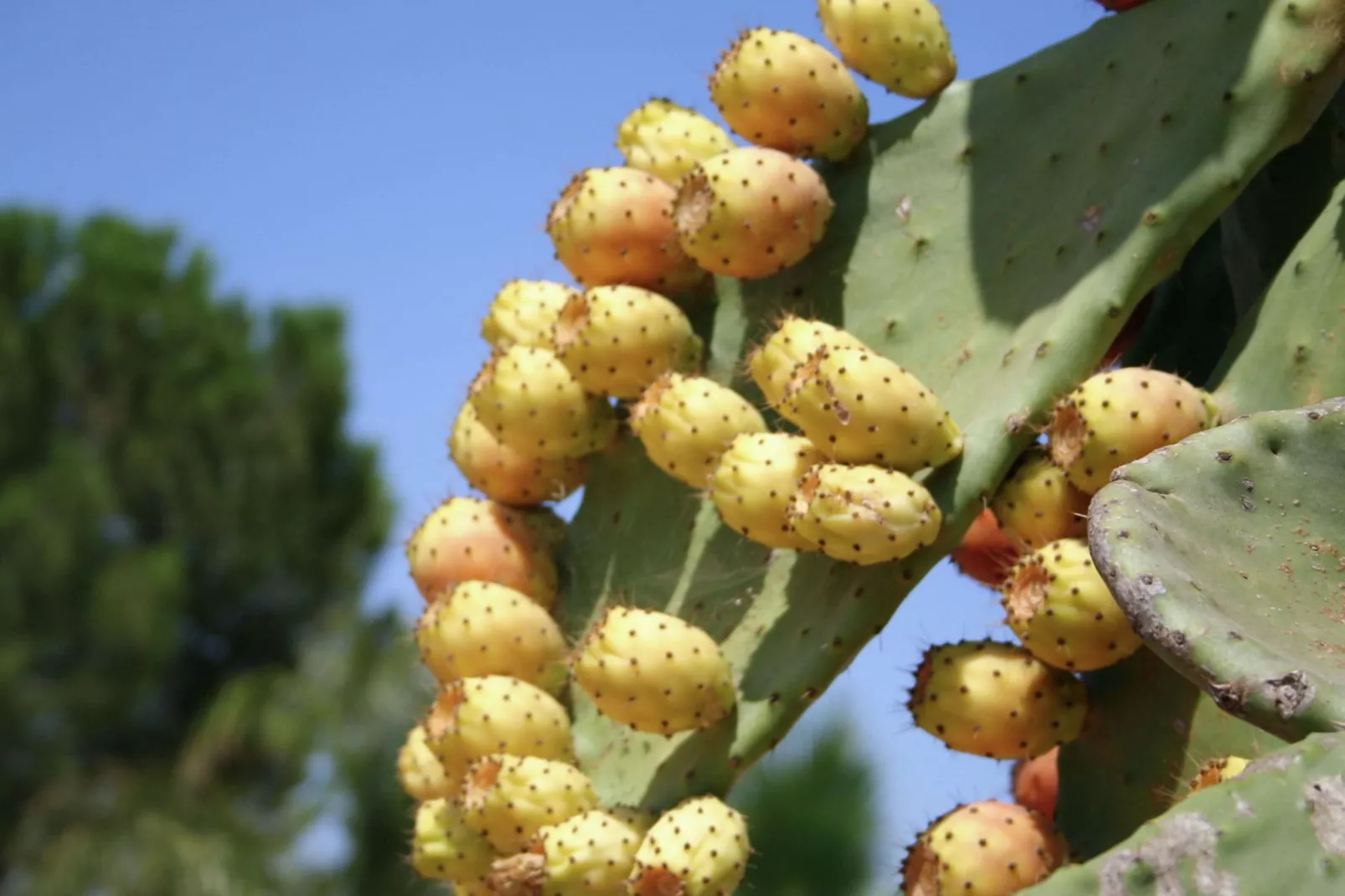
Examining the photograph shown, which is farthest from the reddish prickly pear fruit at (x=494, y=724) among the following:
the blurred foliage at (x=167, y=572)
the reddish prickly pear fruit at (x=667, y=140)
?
the blurred foliage at (x=167, y=572)

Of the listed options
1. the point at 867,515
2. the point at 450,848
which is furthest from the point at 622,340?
the point at 450,848

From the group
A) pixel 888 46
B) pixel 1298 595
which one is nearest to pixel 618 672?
pixel 1298 595

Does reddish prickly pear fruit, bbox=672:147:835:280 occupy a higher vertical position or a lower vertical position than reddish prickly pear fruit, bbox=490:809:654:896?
higher

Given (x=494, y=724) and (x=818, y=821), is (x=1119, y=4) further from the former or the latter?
(x=818, y=821)

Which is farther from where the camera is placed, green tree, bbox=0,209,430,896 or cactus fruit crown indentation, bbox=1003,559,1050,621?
green tree, bbox=0,209,430,896

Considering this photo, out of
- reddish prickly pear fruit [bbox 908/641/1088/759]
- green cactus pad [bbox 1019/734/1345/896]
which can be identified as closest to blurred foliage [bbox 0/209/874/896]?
reddish prickly pear fruit [bbox 908/641/1088/759]

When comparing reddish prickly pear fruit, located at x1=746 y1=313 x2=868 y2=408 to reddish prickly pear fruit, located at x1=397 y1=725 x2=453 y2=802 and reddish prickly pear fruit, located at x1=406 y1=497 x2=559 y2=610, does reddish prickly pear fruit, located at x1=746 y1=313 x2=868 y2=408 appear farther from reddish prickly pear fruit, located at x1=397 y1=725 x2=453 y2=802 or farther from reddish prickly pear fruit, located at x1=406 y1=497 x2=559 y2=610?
reddish prickly pear fruit, located at x1=397 y1=725 x2=453 y2=802

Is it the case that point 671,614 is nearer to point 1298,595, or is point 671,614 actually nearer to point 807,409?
point 807,409
